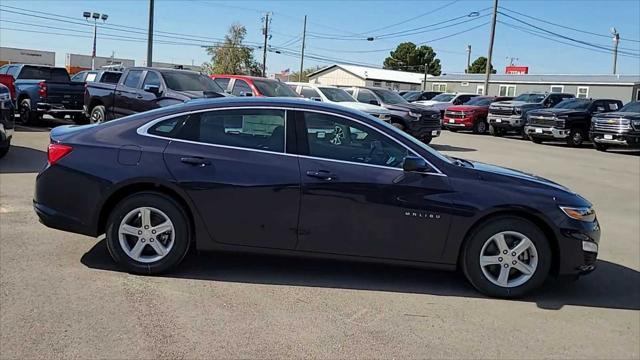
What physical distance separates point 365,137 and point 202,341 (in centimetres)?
219

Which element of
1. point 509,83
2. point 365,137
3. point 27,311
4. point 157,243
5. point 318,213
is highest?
point 509,83

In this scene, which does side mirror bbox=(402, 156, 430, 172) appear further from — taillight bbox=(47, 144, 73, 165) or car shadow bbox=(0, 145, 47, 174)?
car shadow bbox=(0, 145, 47, 174)

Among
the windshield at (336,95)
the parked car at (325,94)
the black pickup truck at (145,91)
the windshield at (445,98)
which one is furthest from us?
the windshield at (445,98)

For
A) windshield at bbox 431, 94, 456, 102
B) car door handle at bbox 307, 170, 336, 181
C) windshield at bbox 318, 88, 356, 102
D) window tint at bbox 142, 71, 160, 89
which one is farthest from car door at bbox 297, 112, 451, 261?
windshield at bbox 431, 94, 456, 102

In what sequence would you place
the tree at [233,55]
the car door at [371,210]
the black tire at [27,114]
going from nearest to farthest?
the car door at [371,210] → the black tire at [27,114] → the tree at [233,55]

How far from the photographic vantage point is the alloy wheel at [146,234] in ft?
16.1

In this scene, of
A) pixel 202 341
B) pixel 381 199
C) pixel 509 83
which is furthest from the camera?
pixel 509 83

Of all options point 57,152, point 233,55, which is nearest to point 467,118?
point 57,152

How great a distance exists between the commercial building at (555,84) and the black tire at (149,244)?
153 feet

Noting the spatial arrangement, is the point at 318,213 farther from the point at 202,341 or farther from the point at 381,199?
the point at 202,341

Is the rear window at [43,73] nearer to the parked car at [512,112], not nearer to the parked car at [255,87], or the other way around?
the parked car at [255,87]

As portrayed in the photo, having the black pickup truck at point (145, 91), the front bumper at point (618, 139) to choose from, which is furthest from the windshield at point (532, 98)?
the black pickup truck at point (145, 91)

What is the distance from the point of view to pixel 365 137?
16.6 feet

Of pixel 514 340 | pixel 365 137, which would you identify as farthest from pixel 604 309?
pixel 365 137
